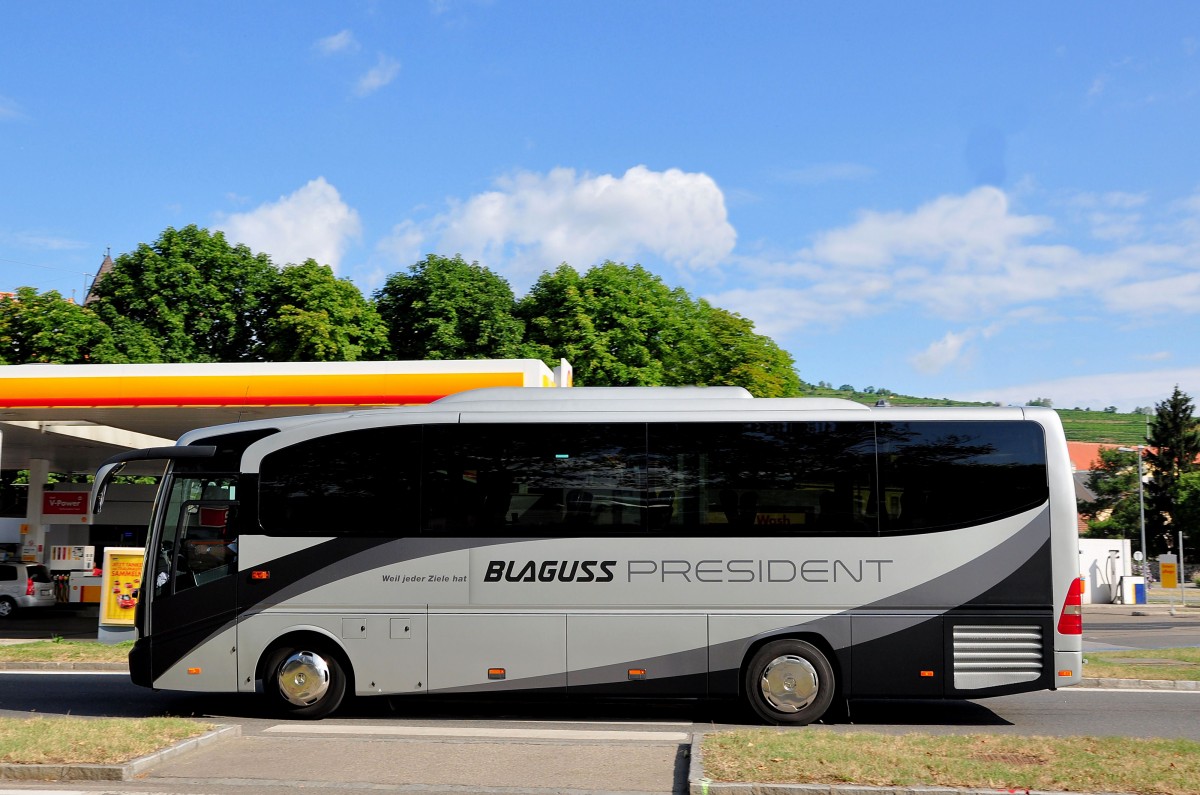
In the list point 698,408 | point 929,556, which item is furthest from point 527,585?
point 929,556

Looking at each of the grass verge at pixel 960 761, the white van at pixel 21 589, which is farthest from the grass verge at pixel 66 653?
the white van at pixel 21 589

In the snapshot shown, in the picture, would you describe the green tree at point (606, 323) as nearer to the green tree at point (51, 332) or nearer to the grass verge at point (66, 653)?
the green tree at point (51, 332)

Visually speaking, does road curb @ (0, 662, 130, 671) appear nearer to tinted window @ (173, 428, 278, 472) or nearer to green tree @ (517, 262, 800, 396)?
tinted window @ (173, 428, 278, 472)

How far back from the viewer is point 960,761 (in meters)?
8.40

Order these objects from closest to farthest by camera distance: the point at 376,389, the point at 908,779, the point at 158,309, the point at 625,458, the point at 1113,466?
1. the point at 908,779
2. the point at 625,458
3. the point at 376,389
4. the point at 158,309
5. the point at 1113,466

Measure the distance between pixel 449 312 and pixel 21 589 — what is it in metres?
25.4

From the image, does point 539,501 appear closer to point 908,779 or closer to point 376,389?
point 908,779

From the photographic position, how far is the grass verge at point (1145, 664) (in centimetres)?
1520

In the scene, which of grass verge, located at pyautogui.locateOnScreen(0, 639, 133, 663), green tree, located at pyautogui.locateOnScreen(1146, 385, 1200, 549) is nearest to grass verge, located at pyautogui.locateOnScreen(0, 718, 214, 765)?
grass verge, located at pyautogui.locateOnScreen(0, 639, 133, 663)

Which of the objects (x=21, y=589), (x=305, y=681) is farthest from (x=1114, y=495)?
(x=305, y=681)

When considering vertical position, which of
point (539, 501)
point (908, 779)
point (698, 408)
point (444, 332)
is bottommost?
point (908, 779)

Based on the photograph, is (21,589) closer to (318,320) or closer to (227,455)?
(318,320)

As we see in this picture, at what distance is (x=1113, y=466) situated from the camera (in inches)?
3701

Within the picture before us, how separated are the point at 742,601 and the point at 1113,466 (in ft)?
305
